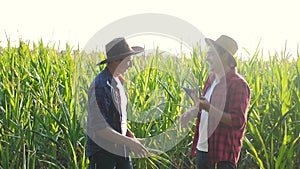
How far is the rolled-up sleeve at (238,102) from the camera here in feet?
7.36

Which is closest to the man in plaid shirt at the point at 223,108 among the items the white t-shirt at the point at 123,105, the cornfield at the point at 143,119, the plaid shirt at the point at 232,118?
the plaid shirt at the point at 232,118

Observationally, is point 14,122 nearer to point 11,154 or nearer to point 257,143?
point 11,154

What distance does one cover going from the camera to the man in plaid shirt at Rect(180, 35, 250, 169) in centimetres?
225

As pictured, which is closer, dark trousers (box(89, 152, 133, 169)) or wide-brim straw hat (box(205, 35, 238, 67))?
wide-brim straw hat (box(205, 35, 238, 67))

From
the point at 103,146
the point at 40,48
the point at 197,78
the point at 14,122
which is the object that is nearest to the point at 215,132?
the point at 103,146

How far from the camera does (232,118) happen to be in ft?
7.36

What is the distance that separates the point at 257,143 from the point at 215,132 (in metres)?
0.63

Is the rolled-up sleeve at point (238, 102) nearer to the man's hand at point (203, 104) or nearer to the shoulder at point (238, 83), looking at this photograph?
the shoulder at point (238, 83)

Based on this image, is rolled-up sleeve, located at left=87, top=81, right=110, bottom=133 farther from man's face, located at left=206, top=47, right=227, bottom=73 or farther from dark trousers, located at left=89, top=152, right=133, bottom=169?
man's face, located at left=206, top=47, right=227, bottom=73

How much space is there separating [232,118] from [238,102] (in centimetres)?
9

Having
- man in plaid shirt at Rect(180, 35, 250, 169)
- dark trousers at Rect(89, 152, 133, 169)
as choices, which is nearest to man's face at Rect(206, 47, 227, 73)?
man in plaid shirt at Rect(180, 35, 250, 169)

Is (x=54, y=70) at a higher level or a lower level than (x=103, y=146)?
higher

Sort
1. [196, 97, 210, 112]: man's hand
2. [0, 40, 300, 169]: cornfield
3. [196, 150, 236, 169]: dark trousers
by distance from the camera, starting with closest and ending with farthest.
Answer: [196, 97, 210, 112]: man's hand < [196, 150, 236, 169]: dark trousers < [0, 40, 300, 169]: cornfield

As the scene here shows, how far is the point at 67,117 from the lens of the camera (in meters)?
2.70
